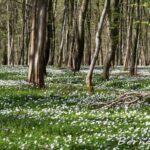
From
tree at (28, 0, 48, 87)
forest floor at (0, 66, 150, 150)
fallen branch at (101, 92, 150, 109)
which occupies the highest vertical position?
tree at (28, 0, 48, 87)

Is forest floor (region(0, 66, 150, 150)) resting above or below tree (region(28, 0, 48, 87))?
below

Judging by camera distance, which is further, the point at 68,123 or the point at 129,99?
the point at 129,99

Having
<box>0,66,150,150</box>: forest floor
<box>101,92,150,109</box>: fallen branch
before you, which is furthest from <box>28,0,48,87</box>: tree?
<box>101,92,150,109</box>: fallen branch

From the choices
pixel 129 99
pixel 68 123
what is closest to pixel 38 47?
pixel 129 99

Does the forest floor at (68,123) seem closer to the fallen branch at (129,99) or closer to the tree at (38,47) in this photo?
the fallen branch at (129,99)

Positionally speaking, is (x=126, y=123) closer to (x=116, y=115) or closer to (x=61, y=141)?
(x=116, y=115)

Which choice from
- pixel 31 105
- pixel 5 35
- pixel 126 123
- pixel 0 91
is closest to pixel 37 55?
pixel 0 91

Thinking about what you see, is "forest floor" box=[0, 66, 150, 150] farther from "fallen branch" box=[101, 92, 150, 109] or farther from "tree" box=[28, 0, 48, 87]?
"tree" box=[28, 0, 48, 87]

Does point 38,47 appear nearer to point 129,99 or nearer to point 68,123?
point 129,99

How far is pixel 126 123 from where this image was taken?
12398mm

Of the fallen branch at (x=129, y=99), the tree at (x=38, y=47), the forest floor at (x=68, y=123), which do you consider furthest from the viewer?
the tree at (x=38, y=47)

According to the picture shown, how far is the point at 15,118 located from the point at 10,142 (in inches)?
138

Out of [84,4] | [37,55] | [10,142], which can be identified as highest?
[84,4]

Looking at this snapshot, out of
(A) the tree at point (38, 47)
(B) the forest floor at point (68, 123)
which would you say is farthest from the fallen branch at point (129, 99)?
(A) the tree at point (38, 47)
